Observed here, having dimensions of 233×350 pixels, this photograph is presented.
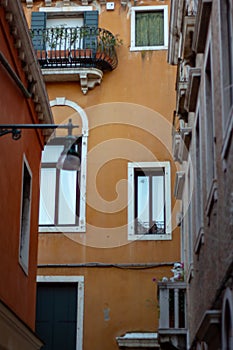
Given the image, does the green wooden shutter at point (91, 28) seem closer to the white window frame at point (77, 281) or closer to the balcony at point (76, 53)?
the balcony at point (76, 53)

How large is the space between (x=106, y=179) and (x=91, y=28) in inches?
170

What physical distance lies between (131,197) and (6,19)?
888cm

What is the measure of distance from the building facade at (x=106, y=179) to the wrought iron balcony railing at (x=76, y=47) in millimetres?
30

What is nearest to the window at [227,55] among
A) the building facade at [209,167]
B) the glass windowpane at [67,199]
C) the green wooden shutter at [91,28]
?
the building facade at [209,167]

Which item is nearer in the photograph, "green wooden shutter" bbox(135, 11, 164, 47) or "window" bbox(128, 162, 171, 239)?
"window" bbox(128, 162, 171, 239)

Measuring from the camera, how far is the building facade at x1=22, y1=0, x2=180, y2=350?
19469 mm

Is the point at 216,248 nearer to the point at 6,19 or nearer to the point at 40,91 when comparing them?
the point at 6,19

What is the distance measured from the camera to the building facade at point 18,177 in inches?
474

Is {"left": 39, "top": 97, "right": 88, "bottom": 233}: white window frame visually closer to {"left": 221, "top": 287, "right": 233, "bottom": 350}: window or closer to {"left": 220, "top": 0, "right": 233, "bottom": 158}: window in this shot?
{"left": 221, "top": 287, "right": 233, "bottom": 350}: window

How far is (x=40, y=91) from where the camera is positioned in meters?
15.0

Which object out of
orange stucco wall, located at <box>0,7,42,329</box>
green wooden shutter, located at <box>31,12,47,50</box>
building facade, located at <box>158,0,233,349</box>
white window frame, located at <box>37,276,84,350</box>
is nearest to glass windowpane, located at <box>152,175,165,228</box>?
white window frame, located at <box>37,276,84,350</box>

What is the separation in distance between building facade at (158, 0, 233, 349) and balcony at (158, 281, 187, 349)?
7.8 inches

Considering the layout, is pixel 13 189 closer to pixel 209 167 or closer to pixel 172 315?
pixel 209 167

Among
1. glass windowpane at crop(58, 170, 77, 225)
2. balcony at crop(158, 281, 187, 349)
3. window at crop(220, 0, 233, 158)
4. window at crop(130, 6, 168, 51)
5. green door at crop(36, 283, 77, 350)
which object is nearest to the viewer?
window at crop(220, 0, 233, 158)
